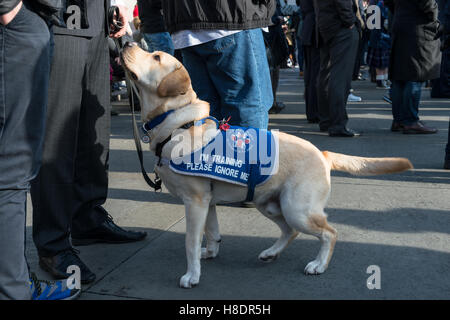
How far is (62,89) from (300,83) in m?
10.7

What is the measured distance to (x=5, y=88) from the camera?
207 cm

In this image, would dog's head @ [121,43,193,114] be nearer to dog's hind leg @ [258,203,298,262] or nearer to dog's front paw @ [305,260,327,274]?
dog's hind leg @ [258,203,298,262]

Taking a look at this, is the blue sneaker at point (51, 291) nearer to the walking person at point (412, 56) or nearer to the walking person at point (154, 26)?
the walking person at point (154, 26)

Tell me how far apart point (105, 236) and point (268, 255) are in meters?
1.09

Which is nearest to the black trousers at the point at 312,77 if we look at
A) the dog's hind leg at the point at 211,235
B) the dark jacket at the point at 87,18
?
the dog's hind leg at the point at 211,235

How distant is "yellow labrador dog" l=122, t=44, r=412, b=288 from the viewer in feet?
8.81

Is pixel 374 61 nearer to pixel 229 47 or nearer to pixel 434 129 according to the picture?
pixel 434 129

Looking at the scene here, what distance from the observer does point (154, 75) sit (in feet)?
9.09

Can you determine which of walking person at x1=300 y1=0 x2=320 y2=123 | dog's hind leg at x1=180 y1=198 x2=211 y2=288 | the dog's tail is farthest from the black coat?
dog's hind leg at x1=180 y1=198 x2=211 y2=288

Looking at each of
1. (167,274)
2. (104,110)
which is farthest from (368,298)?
(104,110)

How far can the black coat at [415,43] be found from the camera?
6066 millimetres

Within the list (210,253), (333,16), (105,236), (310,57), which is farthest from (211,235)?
(310,57)

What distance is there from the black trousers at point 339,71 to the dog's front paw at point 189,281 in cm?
411

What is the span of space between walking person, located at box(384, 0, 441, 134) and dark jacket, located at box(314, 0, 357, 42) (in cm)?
63
